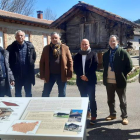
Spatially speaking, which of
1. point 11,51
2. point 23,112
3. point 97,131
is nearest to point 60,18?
point 11,51

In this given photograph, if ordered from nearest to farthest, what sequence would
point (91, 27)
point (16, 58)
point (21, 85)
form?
point (16, 58), point (21, 85), point (91, 27)

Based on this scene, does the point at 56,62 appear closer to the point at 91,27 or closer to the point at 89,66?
the point at 89,66

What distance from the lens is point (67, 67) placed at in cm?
411

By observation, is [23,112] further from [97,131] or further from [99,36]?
[99,36]

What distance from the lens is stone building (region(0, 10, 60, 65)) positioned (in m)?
14.4

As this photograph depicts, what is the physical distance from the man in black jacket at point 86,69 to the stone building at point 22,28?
31.6 feet

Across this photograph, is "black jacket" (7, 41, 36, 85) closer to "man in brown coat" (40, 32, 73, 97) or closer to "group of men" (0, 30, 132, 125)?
"group of men" (0, 30, 132, 125)

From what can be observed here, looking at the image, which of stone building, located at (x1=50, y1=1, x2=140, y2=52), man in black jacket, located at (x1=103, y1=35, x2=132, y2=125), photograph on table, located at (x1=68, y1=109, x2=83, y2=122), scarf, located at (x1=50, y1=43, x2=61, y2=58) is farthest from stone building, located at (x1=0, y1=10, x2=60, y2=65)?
photograph on table, located at (x1=68, y1=109, x2=83, y2=122)

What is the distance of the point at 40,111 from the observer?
2.44m

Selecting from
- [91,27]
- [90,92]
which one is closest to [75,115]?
[90,92]

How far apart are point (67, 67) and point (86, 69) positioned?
0.42 meters

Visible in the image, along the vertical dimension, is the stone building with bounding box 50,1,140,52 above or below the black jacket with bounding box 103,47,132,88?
above

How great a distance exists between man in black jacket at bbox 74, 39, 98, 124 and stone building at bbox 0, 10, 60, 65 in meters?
9.62

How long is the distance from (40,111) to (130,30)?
10.7 m
